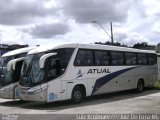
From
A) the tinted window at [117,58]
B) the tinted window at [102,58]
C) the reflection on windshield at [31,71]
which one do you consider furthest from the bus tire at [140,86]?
the reflection on windshield at [31,71]

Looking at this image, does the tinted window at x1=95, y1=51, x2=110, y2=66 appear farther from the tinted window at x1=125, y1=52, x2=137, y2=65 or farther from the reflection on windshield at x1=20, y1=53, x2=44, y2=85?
the reflection on windshield at x1=20, y1=53, x2=44, y2=85

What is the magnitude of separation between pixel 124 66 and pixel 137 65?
190cm

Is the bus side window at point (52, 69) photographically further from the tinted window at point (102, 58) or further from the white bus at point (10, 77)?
the tinted window at point (102, 58)

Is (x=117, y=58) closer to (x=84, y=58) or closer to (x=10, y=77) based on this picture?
(x=84, y=58)

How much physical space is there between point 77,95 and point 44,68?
8.48 feet

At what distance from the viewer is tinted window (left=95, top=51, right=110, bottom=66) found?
2002 centimetres

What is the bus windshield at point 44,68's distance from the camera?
1662 cm

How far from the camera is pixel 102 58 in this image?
20.5 m

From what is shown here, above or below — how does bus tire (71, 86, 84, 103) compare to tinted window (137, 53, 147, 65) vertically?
below

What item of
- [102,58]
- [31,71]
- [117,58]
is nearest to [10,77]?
[31,71]

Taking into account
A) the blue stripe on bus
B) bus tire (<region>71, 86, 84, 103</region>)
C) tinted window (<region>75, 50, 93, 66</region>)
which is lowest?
bus tire (<region>71, 86, 84, 103</region>)

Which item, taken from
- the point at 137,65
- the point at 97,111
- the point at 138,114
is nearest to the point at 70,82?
Result: the point at 97,111

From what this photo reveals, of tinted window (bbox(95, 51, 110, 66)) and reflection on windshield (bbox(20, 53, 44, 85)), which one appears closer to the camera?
reflection on windshield (bbox(20, 53, 44, 85))

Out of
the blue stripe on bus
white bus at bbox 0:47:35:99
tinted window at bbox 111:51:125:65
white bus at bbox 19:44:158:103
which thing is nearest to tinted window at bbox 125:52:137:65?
white bus at bbox 19:44:158:103
